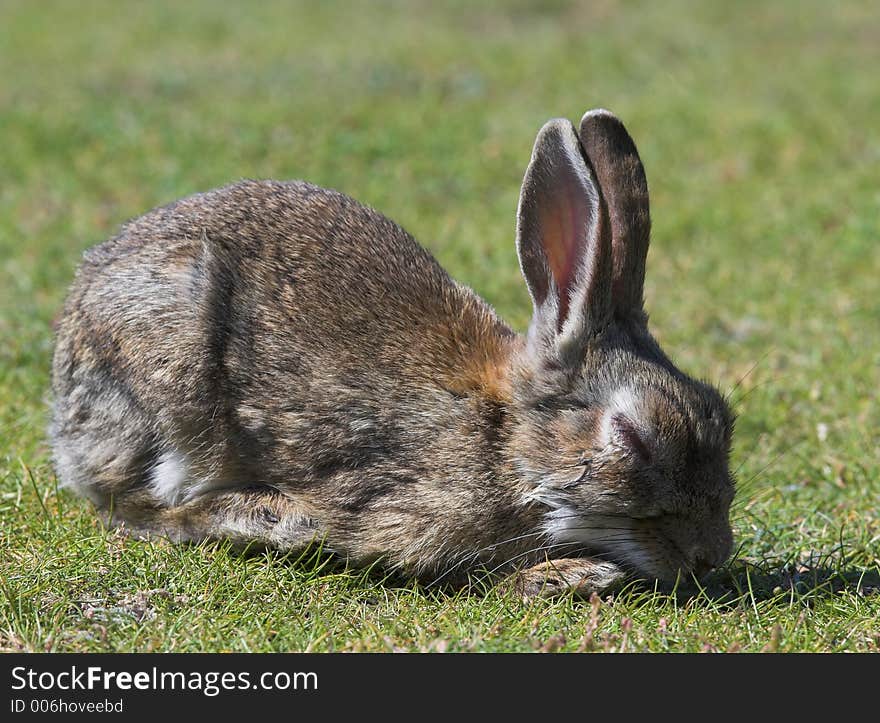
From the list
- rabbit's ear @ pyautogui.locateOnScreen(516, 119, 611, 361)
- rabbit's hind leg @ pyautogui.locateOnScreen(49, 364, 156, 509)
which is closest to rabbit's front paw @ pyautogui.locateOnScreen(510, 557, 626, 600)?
rabbit's ear @ pyautogui.locateOnScreen(516, 119, 611, 361)

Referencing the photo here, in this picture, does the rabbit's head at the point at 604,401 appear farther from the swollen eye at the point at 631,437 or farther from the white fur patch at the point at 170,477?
the white fur patch at the point at 170,477

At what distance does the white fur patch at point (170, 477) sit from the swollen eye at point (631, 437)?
1671mm

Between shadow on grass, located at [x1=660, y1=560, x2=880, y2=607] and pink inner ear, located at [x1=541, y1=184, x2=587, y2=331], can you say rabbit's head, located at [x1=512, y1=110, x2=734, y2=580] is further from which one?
shadow on grass, located at [x1=660, y1=560, x2=880, y2=607]

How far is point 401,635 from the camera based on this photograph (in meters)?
4.07

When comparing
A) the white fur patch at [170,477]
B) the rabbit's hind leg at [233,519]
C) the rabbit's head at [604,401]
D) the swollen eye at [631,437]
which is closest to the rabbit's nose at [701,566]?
the rabbit's head at [604,401]

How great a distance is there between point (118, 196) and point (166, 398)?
525cm

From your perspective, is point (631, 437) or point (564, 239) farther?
point (564, 239)

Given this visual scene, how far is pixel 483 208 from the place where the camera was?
31.6ft

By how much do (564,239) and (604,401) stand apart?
59 centimetres

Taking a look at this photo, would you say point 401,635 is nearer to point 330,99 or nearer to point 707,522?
point 707,522

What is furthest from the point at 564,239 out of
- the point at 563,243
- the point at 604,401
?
the point at 604,401

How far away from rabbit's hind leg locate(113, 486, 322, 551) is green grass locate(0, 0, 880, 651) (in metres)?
0.11

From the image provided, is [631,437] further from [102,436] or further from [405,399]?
[102,436]

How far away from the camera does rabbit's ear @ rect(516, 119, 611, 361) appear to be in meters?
4.32
